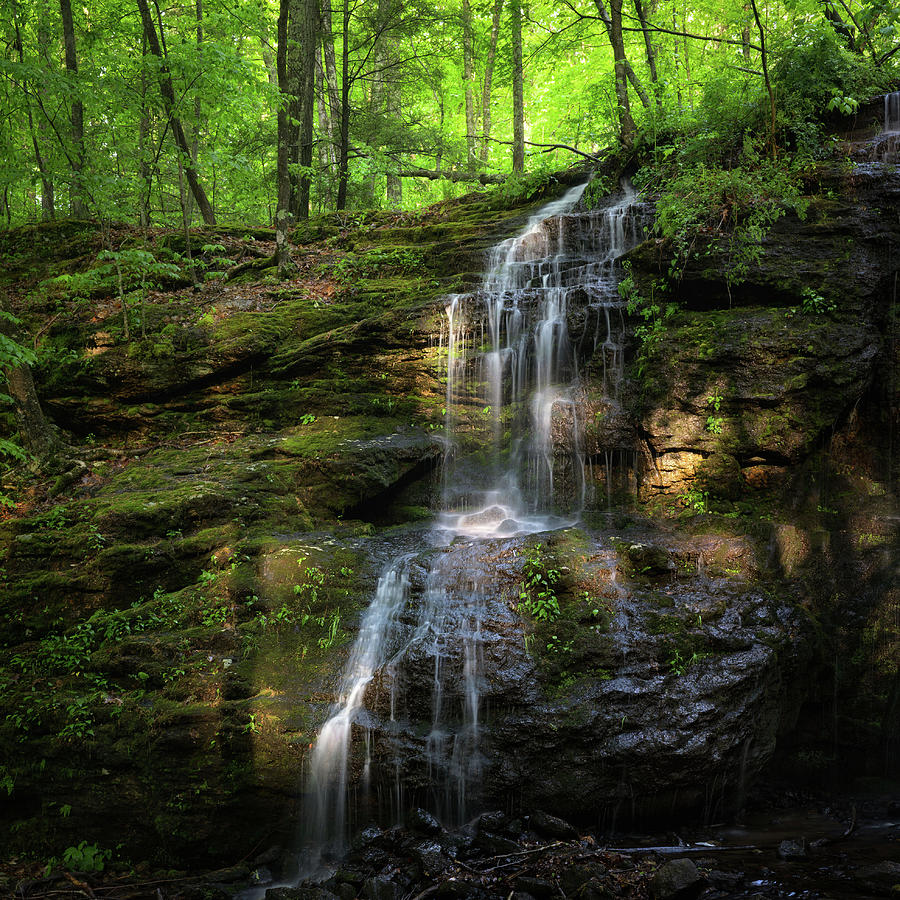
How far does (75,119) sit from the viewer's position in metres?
10.6

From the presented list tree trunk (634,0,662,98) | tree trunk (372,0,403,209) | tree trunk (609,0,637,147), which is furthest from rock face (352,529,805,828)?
tree trunk (372,0,403,209)

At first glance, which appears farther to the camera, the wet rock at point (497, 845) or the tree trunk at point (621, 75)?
the tree trunk at point (621, 75)

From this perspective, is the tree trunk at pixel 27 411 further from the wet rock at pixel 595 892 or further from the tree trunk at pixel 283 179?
the wet rock at pixel 595 892

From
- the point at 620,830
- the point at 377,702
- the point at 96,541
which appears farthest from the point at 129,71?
the point at 620,830

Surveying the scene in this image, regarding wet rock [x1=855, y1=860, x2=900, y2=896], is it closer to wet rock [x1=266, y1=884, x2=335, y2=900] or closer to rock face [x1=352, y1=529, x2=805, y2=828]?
rock face [x1=352, y1=529, x2=805, y2=828]

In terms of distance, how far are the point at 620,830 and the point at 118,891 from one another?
3.65m

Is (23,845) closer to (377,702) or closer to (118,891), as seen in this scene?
(118,891)

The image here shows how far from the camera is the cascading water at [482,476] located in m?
4.68

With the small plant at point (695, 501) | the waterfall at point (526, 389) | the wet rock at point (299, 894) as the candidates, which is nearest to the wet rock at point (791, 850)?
the small plant at point (695, 501)

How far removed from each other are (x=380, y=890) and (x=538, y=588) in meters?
2.60

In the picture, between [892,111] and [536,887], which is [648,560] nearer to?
[536,887]

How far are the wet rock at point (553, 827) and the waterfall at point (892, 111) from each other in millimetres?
10075

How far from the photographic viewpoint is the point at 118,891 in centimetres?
418

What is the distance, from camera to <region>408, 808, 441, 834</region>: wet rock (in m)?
4.47
